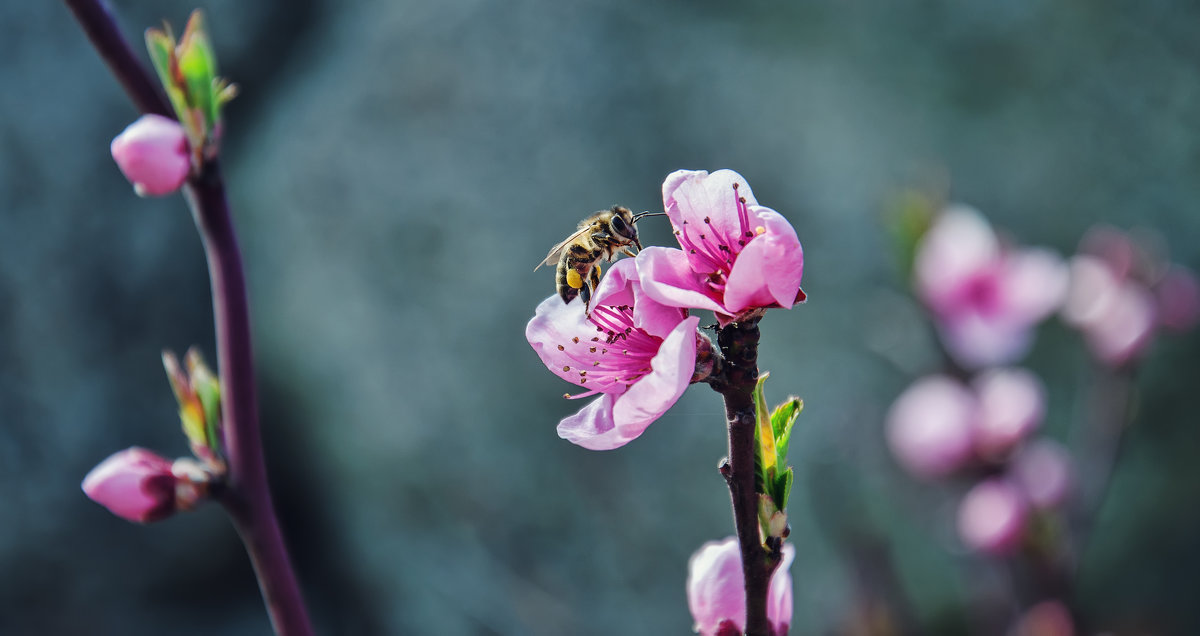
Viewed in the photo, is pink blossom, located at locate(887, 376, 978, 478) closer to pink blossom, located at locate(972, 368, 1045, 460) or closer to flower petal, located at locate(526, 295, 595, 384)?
pink blossom, located at locate(972, 368, 1045, 460)

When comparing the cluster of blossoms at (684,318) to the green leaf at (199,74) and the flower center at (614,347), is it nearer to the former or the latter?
the flower center at (614,347)

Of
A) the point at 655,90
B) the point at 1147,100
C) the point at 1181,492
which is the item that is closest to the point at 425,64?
the point at 655,90

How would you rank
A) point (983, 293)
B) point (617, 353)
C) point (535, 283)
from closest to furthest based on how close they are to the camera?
1. point (617, 353)
2. point (983, 293)
3. point (535, 283)

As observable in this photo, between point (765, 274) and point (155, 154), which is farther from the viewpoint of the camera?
point (155, 154)

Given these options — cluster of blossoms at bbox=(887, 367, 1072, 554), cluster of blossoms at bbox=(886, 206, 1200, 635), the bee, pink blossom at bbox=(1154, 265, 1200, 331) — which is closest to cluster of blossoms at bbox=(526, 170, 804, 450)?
the bee

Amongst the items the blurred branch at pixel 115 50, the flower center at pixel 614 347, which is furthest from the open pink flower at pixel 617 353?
the blurred branch at pixel 115 50

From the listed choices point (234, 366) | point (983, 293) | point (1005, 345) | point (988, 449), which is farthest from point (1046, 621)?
point (234, 366)

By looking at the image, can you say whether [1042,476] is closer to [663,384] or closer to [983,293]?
[983,293]
